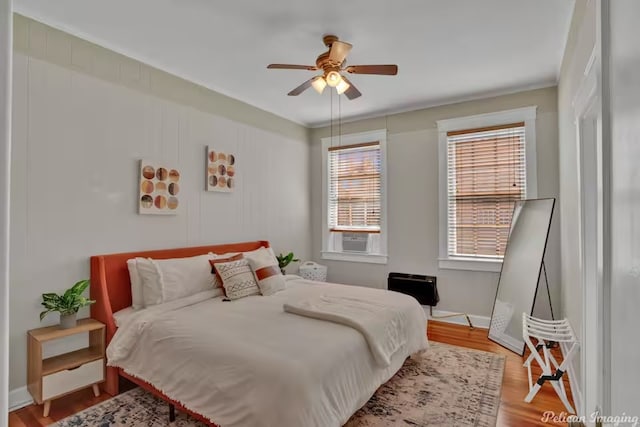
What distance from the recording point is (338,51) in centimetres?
264

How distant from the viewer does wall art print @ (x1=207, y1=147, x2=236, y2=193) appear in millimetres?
3910

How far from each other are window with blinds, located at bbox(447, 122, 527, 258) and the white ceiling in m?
0.60

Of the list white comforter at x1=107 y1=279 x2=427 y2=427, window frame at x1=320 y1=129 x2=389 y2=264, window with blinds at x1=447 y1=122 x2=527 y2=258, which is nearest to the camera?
white comforter at x1=107 y1=279 x2=427 y2=427

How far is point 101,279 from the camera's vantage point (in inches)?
111

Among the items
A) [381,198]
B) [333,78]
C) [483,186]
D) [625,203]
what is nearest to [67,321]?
[333,78]

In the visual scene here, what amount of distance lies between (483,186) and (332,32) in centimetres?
262

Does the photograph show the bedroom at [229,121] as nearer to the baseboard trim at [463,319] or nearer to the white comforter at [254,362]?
the baseboard trim at [463,319]

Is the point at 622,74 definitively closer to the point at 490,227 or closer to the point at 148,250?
the point at 148,250

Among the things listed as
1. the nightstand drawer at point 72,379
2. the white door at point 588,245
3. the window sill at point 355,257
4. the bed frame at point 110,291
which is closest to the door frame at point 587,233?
the white door at point 588,245

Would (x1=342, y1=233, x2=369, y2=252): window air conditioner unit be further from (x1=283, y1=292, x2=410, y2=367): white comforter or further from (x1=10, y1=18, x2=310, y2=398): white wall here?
(x1=283, y1=292, x2=410, y2=367): white comforter

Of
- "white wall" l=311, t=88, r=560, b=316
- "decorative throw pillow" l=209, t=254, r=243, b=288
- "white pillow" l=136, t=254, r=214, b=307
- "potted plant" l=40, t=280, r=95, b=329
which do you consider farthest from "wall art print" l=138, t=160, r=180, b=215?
"white wall" l=311, t=88, r=560, b=316

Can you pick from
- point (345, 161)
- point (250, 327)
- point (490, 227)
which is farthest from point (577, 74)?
point (345, 161)

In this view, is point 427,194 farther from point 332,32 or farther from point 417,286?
point 332,32

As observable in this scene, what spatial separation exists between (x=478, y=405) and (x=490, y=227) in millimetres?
2253
